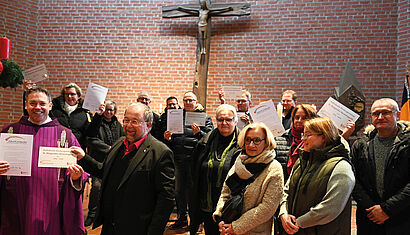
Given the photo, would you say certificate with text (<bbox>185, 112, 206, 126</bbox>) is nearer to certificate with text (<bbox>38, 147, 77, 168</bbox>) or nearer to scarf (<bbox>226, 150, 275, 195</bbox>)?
scarf (<bbox>226, 150, 275, 195</bbox>)

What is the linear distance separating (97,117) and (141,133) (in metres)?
2.15

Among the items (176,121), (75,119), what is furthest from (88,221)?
(176,121)

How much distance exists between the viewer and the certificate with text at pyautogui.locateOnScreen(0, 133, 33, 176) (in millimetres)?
2523

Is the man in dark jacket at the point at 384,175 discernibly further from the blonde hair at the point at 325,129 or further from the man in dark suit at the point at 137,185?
the man in dark suit at the point at 137,185

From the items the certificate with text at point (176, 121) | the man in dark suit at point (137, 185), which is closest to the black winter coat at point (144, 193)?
the man in dark suit at point (137, 185)

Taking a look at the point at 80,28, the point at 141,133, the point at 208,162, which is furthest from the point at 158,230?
the point at 80,28

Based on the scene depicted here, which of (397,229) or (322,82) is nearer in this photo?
(397,229)

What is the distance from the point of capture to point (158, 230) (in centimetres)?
241

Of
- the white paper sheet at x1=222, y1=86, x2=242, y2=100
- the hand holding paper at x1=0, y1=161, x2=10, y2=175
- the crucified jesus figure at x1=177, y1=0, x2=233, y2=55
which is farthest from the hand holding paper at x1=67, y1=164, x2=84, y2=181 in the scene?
the crucified jesus figure at x1=177, y1=0, x2=233, y2=55

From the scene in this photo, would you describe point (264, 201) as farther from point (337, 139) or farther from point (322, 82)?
point (322, 82)

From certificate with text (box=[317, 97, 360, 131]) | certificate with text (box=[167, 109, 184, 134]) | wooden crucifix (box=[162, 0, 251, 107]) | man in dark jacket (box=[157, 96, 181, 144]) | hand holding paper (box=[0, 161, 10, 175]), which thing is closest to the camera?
hand holding paper (box=[0, 161, 10, 175])

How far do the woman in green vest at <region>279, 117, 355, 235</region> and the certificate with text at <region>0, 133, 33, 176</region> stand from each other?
1.75 metres

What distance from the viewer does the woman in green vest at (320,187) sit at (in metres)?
2.37

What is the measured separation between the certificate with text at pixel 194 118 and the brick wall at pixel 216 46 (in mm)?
2859
